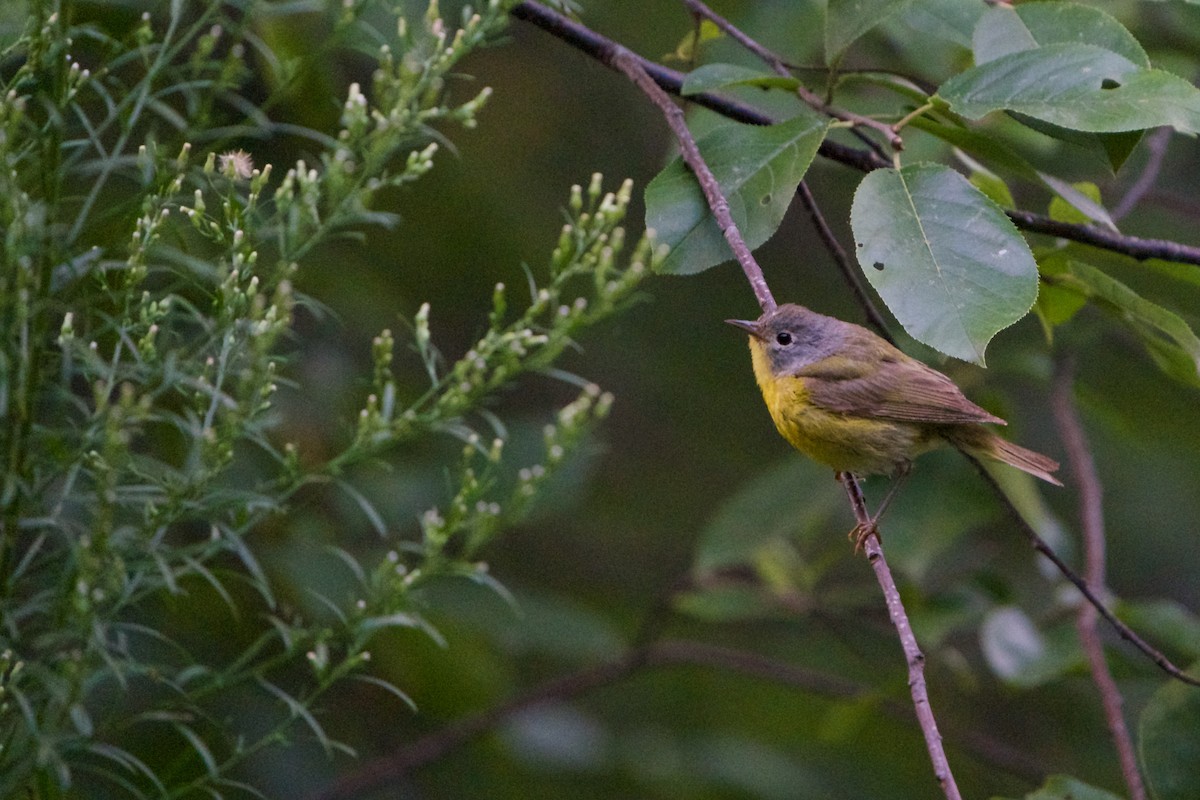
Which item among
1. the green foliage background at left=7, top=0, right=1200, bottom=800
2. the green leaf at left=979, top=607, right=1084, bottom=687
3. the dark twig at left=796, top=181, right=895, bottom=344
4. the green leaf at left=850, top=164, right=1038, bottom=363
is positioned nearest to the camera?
the green leaf at left=850, top=164, right=1038, bottom=363

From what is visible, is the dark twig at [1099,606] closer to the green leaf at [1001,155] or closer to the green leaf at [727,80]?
the green leaf at [1001,155]

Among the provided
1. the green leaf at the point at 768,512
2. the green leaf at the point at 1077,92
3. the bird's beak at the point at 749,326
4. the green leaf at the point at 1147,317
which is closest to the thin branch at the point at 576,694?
the green leaf at the point at 768,512

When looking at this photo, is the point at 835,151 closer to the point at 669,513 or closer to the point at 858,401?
the point at 858,401

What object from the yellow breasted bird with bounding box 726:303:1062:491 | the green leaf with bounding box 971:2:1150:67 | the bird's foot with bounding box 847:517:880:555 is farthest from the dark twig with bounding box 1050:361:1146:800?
the green leaf with bounding box 971:2:1150:67

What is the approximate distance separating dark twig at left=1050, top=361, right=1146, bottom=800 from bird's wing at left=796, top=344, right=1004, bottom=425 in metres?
0.63

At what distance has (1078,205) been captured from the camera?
96.1 inches

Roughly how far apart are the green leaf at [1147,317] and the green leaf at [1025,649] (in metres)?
1.30

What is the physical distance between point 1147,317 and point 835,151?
769 millimetres

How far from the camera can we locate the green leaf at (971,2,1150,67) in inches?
100

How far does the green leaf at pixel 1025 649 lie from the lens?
11.9 feet

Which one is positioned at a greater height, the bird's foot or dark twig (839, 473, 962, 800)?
dark twig (839, 473, 962, 800)

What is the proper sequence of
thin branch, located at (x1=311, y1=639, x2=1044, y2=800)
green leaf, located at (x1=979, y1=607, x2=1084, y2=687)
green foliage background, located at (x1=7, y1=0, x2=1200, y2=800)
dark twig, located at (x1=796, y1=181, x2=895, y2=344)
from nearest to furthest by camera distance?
dark twig, located at (x1=796, y1=181, x2=895, y2=344) → green leaf, located at (x1=979, y1=607, x2=1084, y2=687) → green foliage background, located at (x1=7, y1=0, x2=1200, y2=800) → thin branch, located at (x1=311, y1=639, x2=1044, y2=800)

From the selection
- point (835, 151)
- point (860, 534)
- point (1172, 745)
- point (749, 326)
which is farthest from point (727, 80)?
point (1172, 745)

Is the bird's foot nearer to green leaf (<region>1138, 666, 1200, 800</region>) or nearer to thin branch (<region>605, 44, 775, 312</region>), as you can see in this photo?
thin branch (<region>605, 44, 775, 312</region>)
